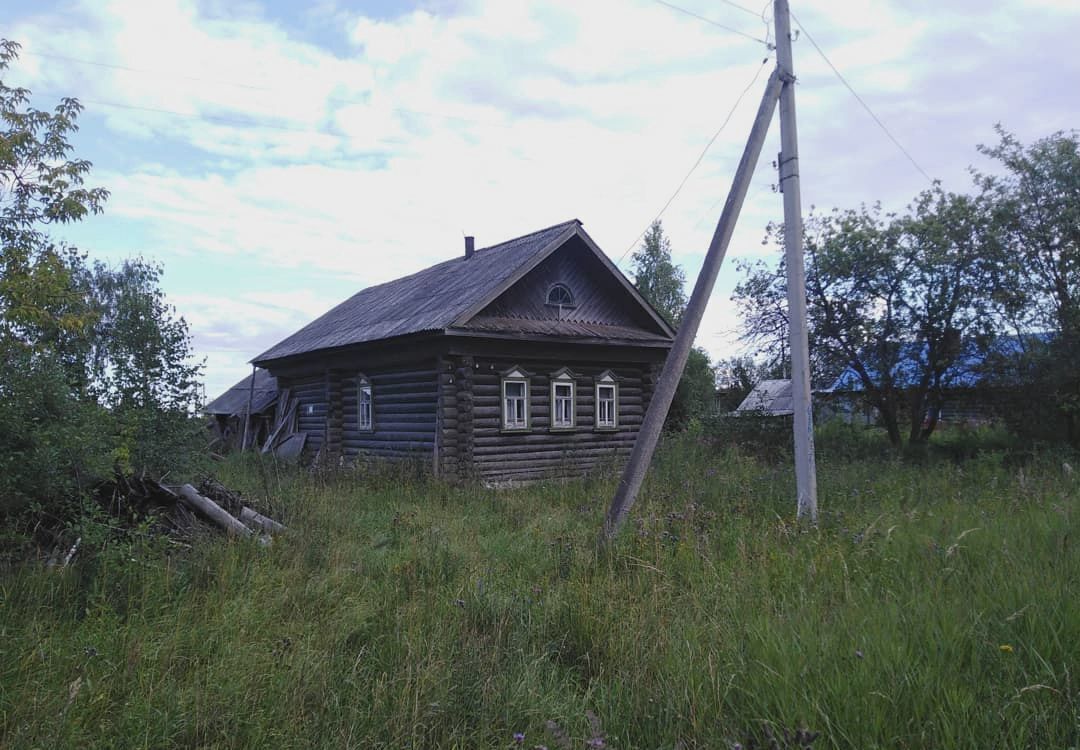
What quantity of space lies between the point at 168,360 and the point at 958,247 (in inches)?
602

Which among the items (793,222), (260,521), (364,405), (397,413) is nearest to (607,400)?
(397,413)

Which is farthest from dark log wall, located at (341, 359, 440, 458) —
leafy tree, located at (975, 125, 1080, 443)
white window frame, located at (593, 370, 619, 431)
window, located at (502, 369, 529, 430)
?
leafy tree, located at (975, 125, 1080, 443)

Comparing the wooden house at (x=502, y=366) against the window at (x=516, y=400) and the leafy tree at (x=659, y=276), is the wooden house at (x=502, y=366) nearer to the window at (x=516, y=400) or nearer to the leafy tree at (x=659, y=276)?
the window at (x=516, y=400)

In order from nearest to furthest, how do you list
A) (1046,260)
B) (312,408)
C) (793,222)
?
(793,222) → (1046,260) → (312,408)

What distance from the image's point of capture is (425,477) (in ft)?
39.9

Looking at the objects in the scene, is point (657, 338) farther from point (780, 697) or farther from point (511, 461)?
point (780, 697)

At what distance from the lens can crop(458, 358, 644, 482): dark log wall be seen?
46.6 feet

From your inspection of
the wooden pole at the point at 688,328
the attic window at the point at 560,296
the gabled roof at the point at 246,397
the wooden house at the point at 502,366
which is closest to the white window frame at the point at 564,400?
the wooden house at the point at 502,366

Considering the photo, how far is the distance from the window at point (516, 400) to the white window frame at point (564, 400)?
2.21 feet

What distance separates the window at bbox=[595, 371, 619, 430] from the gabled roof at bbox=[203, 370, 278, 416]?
35.1 feet

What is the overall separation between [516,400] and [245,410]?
12.3 meters

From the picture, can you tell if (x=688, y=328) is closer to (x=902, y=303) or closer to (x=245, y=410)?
(x=902, y=303)

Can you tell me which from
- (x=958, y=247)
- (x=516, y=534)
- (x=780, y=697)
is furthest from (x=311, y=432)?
(x=780, y=697)

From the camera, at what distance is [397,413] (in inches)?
610
